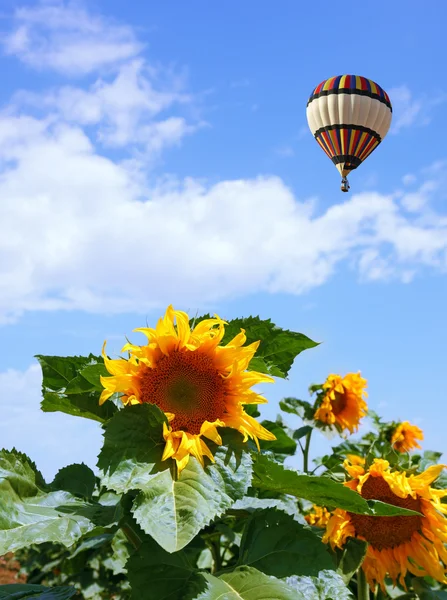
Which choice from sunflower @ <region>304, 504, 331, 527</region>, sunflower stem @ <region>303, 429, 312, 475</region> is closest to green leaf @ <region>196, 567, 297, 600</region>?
sunflower @ <region>304, 504, 331, 527</region>

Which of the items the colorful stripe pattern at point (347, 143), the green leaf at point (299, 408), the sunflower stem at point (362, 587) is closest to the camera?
the sunflower stem at point (362, 587)

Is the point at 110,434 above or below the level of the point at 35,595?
above

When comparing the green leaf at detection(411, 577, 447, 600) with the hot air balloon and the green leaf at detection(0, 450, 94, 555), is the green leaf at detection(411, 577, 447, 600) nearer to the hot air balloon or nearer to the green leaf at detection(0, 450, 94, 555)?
the green leaf at detection(0, 450, 94, 555)

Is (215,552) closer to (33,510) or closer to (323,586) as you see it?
(323,586)

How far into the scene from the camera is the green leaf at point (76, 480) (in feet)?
7.16

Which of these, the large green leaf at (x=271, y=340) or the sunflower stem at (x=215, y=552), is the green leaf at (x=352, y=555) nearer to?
the sunflower stem at (x=215, y=552)

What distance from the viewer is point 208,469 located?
1776mm

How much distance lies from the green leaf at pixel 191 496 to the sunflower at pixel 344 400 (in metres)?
3.73

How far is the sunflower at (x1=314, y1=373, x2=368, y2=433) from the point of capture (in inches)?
216

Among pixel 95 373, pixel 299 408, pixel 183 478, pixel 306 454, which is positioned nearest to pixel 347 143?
pixel 299 408

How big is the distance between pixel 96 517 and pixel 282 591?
0.48 m

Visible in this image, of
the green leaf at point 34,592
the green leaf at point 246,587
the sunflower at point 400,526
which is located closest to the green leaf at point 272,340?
the green leaf at point 246,587

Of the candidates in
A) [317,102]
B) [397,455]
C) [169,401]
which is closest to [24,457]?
[169,401]

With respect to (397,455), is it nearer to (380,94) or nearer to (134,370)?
(134,370)
